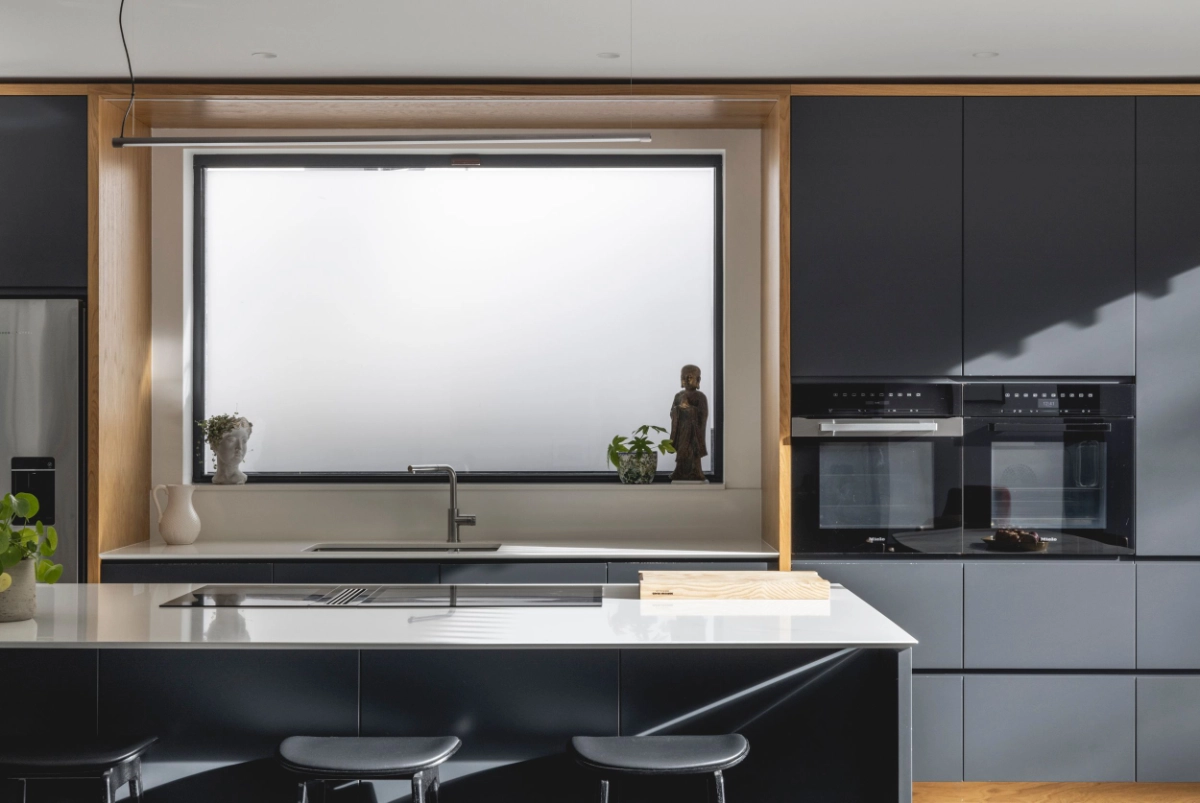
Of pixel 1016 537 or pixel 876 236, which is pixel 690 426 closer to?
pixel 876 236

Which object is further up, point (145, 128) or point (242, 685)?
point (145, 128)

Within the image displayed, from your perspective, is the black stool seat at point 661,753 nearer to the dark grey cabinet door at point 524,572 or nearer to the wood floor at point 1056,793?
the dark grey cabinet door at point 524,572

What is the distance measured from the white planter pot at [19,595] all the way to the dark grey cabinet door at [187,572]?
1215mm

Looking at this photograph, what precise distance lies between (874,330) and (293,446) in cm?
258

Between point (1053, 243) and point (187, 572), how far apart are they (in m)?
3.48

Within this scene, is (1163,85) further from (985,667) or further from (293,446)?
(293,446)

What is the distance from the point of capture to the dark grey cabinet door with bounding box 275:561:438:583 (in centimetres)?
360

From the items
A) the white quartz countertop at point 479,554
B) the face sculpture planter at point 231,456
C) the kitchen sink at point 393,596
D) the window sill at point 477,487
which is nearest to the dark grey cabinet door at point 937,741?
the white quartz countertop at point 479,554

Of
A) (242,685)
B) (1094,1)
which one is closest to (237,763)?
(242,685)

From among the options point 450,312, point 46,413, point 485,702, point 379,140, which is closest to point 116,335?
point 46,413

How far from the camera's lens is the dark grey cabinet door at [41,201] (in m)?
3.77

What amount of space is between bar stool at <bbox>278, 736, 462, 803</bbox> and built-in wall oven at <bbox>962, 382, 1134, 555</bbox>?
2346 millimetres

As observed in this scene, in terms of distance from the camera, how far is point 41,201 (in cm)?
377

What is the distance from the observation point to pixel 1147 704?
3.61m
